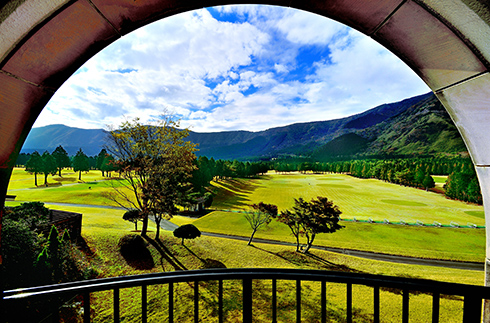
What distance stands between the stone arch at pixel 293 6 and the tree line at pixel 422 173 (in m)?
32.0

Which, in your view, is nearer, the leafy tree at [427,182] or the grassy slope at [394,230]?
the grassy slope at [394,230]

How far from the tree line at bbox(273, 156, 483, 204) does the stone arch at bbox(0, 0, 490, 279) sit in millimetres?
32040

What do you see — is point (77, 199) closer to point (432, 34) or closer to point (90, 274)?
point (90, 274)

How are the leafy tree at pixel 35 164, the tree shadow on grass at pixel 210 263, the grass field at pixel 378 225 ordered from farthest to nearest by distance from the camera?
the leafy tree at pixel 35 164
the grass field at pixel 378 225
the tree shadow on grass at pixel 210 263

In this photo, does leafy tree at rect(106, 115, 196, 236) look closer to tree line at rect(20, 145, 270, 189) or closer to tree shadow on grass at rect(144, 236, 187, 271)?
Answer: tree shadow on grass at rect(144, 236, 187, 271)

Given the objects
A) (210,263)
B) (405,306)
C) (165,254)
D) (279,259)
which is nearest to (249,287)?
(405,306)

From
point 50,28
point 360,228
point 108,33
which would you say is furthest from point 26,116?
point 360,228

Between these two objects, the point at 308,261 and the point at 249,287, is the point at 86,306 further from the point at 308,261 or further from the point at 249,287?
the point at 308,261

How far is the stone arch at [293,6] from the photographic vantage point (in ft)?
5.08

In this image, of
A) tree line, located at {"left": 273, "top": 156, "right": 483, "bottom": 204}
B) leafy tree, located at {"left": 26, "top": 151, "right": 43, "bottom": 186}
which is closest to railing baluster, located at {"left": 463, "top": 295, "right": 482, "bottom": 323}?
tree line, located at {"left": 273, "top": 156, "right": 483, "bottom": 204}

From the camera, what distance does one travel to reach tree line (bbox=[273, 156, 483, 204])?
4372 cm

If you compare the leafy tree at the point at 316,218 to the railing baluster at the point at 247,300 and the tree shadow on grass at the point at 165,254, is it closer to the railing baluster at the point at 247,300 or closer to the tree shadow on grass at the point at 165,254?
the tree shadow on grass at the point at 165,254

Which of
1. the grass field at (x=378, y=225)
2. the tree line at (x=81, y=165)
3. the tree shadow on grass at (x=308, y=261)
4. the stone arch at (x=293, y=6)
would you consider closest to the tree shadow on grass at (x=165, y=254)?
the grass field at (x=378, y=225)

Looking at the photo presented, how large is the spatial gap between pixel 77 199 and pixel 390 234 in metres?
45.7
